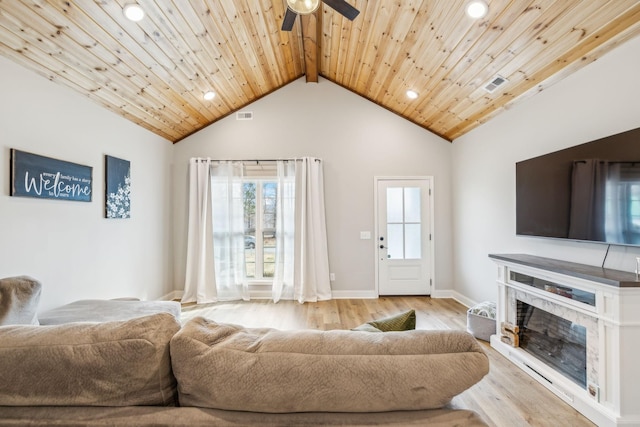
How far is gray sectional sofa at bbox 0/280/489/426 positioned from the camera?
82cm

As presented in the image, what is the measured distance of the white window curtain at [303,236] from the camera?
4.67 meters

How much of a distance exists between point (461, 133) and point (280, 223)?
3054 mm

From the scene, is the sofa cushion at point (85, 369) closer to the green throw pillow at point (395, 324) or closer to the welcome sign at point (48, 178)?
the green throw pillow at point (395, 324)

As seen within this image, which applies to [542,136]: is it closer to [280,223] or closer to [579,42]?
[579,42]

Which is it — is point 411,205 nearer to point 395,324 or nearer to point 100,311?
point 395,324

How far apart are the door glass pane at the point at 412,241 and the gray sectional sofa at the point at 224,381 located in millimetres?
4048

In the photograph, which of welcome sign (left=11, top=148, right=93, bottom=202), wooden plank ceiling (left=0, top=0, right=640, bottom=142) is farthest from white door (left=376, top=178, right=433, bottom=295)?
welcome sign (left=11, top=148, right=93, bottom=202)

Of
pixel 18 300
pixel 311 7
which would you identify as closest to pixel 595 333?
pixel 311 7

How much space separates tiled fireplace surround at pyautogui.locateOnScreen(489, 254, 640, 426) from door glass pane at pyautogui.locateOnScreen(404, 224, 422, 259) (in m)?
2.20

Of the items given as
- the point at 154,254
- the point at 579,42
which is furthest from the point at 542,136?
the point at 154,254

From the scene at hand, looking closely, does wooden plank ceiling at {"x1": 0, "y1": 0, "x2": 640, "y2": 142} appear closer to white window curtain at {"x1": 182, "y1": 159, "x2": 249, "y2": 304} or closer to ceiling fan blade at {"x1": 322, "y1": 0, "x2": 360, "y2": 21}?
ceiling fan blade at {"x1": 322, "y1": 0, "x2": 360, "y2": 21}

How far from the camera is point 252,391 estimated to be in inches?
32.4

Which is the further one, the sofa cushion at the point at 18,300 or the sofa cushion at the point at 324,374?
the sofa cushion at the point at 18,300

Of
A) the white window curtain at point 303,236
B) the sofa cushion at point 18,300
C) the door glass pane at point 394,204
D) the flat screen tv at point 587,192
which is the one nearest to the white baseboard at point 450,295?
the door glass pane at point 394,204
